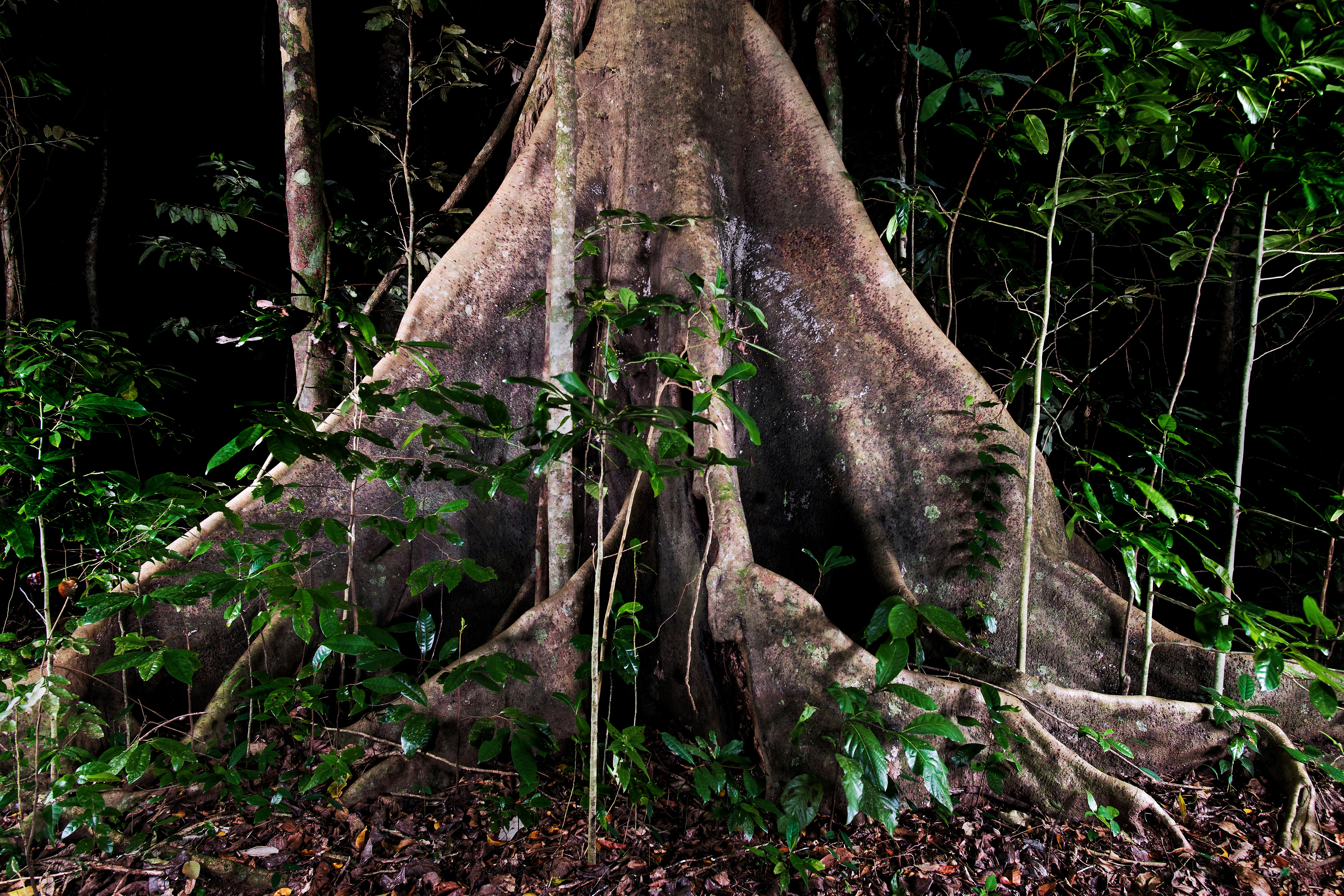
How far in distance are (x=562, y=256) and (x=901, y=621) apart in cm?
162

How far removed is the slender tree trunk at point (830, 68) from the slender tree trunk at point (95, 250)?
4880 mm

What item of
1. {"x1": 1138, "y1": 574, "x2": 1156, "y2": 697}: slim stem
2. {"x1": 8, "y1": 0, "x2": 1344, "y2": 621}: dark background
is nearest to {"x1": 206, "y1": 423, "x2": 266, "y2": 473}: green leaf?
{"x1": 1138, "y1": 574, "x2": 1156, "y2": 697}: slim stem

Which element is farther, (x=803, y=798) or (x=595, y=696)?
(x=803, y=798)

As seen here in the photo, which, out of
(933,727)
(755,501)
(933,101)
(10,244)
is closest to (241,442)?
(933,727)

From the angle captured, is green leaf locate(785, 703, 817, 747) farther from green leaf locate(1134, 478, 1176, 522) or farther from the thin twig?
green leaf locate(1134, 478, 1176, 522)

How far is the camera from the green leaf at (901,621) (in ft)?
4.97

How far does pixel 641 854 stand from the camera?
1831mm

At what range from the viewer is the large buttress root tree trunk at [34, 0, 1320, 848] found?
212 centimetres

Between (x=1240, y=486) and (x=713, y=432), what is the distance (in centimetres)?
161

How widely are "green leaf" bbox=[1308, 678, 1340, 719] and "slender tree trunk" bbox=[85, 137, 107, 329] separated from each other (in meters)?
6.31

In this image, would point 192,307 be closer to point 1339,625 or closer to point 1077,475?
point 1077,475

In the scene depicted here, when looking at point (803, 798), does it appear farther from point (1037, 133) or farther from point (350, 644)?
point (1037, 133)

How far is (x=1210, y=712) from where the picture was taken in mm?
2273

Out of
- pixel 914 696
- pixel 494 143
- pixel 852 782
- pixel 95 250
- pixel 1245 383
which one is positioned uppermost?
pixel 494 143
